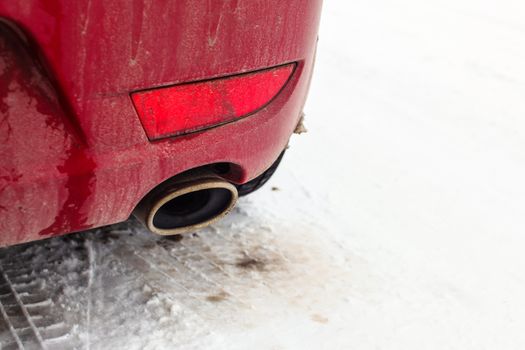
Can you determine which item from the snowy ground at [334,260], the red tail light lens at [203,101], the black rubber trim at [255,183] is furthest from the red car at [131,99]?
the black rubber trim at [255,183]

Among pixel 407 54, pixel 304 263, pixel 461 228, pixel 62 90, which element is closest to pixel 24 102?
pixel 62 90

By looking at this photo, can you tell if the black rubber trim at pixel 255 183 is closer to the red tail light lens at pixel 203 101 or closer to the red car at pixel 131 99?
the red car at pixel 131 99

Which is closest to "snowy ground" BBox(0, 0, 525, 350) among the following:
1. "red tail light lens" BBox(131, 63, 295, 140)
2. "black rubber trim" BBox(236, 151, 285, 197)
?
"black rubber trim" BBox(236, 151, 285, 197)

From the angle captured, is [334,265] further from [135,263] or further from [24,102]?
[24,102]

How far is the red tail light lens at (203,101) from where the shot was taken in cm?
175

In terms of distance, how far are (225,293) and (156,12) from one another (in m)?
1.19

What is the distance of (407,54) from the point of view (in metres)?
6.01

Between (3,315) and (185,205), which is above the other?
(185,205)

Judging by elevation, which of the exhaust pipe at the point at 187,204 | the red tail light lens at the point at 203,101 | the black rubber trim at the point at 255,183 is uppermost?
the red tail light lens at the point at 203,101

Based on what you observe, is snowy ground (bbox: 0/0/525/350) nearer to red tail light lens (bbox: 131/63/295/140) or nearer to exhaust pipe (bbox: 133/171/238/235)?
exhaust pipe (bbox: 133/171/238/235)

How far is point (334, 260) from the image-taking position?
9.02 ft

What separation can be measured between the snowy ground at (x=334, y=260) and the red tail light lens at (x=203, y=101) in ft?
2.47

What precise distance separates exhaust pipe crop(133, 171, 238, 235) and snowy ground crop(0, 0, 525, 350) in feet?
1.00

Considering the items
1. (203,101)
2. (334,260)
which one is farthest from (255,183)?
(203,101)
